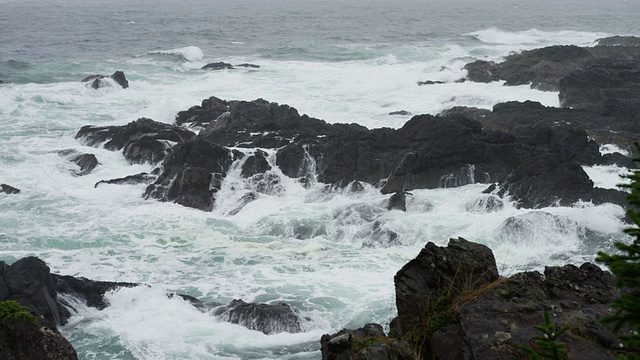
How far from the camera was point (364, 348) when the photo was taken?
8406 mm

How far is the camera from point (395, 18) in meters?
95.3

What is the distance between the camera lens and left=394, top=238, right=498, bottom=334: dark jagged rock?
30.8 feet

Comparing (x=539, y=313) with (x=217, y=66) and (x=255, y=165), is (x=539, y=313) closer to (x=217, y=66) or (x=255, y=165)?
(x=255, y=165)

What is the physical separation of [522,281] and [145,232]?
48.9ft

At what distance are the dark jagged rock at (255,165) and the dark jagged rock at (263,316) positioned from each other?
33.1 feet

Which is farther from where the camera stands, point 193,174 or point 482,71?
point 482,71

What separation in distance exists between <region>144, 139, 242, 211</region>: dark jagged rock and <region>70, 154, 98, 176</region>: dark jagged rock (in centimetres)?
342

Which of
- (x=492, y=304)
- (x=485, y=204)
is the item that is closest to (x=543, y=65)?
(x=485, y=204)

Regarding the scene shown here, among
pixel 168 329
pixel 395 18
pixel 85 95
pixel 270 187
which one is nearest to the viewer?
pixel 168 329

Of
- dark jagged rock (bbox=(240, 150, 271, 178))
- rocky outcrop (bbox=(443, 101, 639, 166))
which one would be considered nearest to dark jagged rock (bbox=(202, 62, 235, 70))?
rocky outcrop (bbox=(443, 101, 639, 166))

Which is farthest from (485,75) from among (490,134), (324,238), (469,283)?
(469,283)

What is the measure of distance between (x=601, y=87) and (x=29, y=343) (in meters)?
30.5

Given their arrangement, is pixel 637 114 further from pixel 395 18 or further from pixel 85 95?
pixel 395 18

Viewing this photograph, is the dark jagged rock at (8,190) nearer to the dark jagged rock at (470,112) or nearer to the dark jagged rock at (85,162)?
the dark jagged rock at (85,162)
